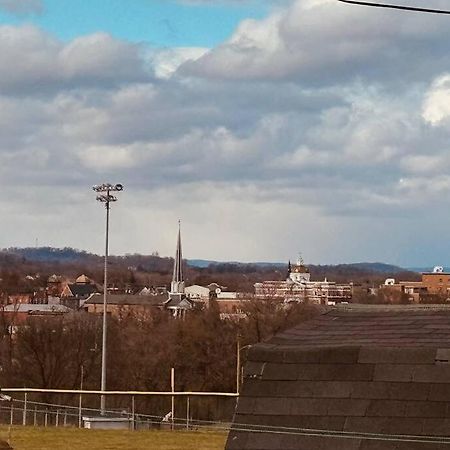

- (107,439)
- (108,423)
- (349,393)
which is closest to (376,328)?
(349,393)

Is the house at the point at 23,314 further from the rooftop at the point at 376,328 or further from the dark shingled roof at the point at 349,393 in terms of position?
the dark shingled roof at the point at 349,393

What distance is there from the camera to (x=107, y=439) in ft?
87.6

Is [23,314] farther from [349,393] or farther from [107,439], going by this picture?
[349,393]

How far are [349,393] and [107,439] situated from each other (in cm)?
1827

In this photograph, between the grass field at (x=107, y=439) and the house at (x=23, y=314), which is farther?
the house at (x=23, y=314)

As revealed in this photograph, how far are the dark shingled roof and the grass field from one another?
14.6 metres

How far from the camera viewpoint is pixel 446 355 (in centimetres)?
912

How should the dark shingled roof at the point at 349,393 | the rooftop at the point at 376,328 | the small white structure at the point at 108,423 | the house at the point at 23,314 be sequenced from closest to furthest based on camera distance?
1. the dark shingled roof at the point at 349,393
2. the rooftop at the point at 376,328
3. the small white structure at the point at 108,423
4. the house at the point at 23,314

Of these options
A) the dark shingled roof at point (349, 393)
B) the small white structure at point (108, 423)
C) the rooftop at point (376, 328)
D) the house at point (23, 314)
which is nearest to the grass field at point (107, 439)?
the small white structure at point (108, 423)

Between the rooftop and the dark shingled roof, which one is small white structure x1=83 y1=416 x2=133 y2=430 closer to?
the rooftop

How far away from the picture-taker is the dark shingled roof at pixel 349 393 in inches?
352

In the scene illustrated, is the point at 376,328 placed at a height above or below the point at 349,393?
above

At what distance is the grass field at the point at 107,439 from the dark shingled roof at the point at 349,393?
14560 millimetres

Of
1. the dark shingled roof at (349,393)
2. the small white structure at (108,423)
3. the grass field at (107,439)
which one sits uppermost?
the dark shingled roof at (349,393)
